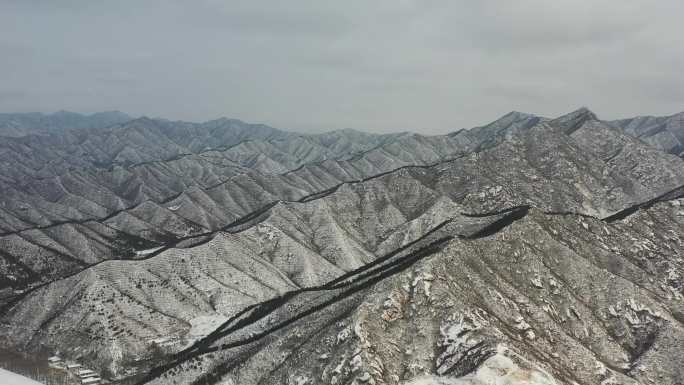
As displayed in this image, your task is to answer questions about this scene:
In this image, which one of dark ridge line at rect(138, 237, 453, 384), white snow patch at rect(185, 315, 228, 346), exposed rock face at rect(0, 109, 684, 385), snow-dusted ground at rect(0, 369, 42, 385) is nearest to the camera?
exposed rock face at rect(0, 109, 684, 385)

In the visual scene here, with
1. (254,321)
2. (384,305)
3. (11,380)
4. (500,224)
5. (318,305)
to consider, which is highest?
(500,224)

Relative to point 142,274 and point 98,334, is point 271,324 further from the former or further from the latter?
point 142,274

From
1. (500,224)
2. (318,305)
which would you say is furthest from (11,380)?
(500,224)

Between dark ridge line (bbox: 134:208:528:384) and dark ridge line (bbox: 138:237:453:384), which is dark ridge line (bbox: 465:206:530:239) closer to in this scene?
dark ridge line (bbox: 134:208:528:384)

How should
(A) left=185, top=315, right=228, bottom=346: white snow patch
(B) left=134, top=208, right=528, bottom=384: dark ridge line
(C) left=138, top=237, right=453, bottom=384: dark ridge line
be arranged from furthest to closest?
(A) left=185, top=315, right=228, bottom=346: white snow patch
(B) left=134, top=208, right=528, bottom=384: dark ridge line
(C) left=138, top=237, right=453, bottom=384: dark ridge line

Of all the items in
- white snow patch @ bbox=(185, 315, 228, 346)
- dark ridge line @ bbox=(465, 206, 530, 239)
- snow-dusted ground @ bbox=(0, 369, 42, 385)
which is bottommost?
white snow patch @ bbox=(185, 315, 228, 346)

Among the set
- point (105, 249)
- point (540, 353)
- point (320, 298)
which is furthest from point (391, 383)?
point (105, 249)

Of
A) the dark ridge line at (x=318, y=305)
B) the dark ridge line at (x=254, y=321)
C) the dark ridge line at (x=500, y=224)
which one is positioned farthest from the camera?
the dark ridge line at (x=500, y=224)

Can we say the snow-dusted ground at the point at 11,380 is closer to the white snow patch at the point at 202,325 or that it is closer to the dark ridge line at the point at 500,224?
the white snow patch at the point at 202,325

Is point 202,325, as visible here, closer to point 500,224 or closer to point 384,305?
point 384,305

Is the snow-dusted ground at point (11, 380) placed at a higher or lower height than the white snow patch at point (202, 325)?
higher

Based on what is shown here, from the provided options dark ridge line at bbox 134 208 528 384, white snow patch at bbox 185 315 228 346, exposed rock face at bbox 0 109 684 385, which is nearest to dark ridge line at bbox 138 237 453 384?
dark ridge line at bbox 134 208 528 384

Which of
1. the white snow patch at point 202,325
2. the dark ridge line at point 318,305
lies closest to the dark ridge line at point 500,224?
the dark ridge line at point 318,305
